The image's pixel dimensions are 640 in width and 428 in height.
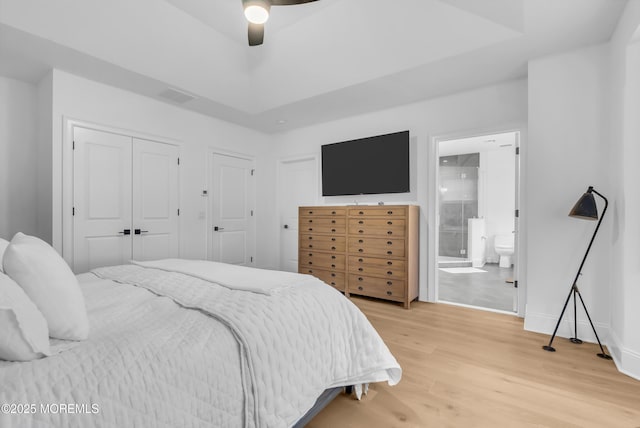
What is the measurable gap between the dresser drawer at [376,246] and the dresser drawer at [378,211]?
0.30m

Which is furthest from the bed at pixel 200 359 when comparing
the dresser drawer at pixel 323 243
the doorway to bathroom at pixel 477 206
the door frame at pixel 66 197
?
the doorway to bathroom at pixel 477 206

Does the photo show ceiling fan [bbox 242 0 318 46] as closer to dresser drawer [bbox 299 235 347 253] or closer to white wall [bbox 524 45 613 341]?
white wall [bbox 524 45 613 341]

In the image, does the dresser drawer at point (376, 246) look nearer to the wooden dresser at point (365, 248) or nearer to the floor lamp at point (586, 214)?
the wooden dresser at point (365, 248)

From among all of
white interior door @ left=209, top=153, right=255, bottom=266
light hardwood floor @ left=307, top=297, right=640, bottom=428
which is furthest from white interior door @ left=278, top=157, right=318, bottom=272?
light hardwood floor @ left=307, top=297, right=640, bottom=428

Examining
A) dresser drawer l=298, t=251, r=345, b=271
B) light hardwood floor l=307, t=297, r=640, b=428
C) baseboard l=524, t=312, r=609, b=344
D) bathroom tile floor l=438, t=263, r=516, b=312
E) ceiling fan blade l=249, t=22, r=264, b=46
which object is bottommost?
light hardwood floor l=307, t=297, r=640, b=428

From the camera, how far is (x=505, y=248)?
5.88m

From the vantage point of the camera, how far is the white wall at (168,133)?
3006 millimetres

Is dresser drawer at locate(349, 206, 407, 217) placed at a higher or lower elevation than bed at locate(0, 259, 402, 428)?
higher

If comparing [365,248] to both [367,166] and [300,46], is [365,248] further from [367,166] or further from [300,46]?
[300,46]

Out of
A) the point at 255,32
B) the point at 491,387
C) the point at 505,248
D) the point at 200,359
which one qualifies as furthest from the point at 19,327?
the point at 505,248

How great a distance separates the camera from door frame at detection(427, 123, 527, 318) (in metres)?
3.15

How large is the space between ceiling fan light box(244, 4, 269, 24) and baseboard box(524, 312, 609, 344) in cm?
337

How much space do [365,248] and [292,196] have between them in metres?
1.89

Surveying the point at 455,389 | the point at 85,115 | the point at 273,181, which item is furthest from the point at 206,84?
the point at 455,389
